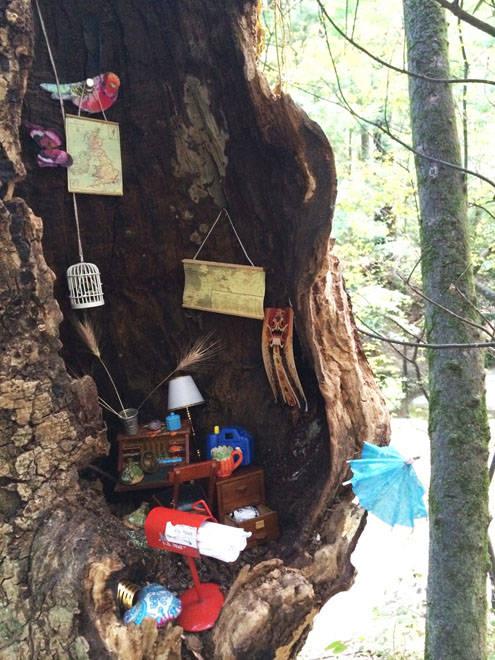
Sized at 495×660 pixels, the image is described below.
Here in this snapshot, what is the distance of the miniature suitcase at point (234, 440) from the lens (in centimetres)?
263

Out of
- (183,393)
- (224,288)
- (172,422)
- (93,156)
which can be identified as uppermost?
(93,156)

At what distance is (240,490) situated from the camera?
97.7 inches

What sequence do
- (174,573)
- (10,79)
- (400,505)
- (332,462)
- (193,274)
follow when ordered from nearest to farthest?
(10,79), (400,505), (174,573), (332,462), (193,274)

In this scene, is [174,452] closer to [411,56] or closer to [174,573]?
[174,573]

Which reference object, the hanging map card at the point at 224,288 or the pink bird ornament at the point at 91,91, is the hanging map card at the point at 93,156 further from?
the hanging map card at the point at 224,288

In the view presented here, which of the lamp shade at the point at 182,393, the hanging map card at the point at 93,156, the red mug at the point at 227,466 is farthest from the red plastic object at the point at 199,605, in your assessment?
the hanging map card at the point at 93,156

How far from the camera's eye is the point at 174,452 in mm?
2611

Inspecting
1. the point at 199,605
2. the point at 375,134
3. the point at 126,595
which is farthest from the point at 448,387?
the point at 375,134

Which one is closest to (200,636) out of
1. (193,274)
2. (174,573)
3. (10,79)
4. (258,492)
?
(174,573)

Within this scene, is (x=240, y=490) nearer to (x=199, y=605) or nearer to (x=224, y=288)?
(x=199, y=605)

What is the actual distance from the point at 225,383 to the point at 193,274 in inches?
25.0

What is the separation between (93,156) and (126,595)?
1937mm

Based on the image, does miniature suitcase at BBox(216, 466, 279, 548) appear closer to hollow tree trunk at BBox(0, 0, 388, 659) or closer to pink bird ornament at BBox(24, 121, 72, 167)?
hollow tree trunk at BBox(0, 0, 388, 659)

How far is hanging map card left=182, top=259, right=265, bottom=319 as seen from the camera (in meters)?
2.62
